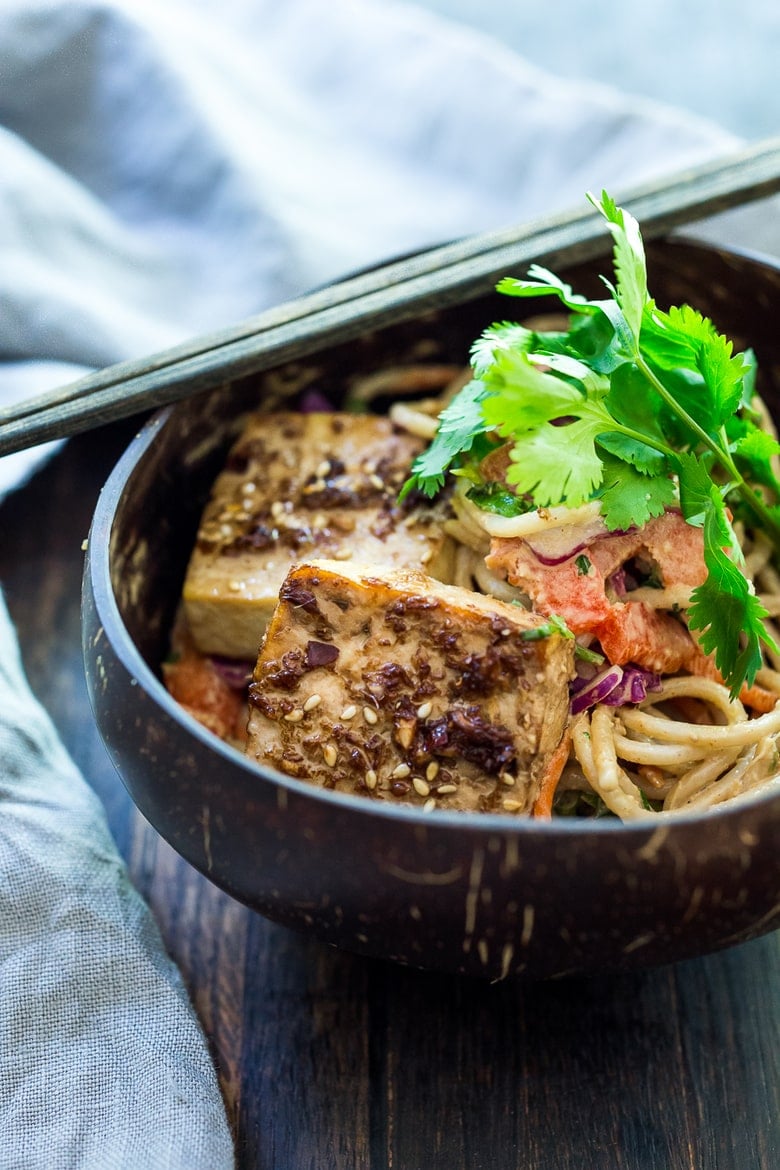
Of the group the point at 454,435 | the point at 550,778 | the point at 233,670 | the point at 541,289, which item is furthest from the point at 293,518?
the point at 550,778

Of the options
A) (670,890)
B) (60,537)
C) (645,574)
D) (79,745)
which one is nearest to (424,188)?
(60,537)

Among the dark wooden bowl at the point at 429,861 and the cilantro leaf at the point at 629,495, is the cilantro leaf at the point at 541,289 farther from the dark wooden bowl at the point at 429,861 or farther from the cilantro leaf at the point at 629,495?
Answer: the dark wooden bowl at the point at 429,861

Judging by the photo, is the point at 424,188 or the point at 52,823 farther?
the point at 424,188

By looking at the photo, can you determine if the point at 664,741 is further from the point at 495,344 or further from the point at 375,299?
the point at 375,299

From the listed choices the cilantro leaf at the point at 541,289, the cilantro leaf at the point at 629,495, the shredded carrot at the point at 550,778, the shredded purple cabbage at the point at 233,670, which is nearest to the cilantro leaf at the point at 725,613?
the cilantro leaf at the point at 629,495

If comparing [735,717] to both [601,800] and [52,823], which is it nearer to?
[601,800]

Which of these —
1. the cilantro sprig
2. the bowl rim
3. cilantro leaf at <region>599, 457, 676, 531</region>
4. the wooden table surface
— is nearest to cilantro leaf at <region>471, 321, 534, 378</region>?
the cilantro sprig

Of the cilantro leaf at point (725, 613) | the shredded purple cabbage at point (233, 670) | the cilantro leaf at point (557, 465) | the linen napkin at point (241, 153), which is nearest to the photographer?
the cilantro leaf at point (557, 465)
